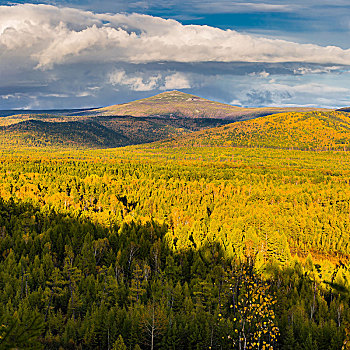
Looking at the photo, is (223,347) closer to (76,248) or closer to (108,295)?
(108,295)

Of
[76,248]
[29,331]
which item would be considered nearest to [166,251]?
[76,248]

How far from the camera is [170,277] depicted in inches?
4306

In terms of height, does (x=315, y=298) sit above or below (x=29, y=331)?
below

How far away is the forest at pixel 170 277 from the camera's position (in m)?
68.4

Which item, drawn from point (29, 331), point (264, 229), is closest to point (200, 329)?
point (29, 331)

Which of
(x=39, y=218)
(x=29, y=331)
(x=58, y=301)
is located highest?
(x=29, y=331)

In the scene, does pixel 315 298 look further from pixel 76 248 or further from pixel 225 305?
pixel 76 248

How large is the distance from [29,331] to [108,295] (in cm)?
7134

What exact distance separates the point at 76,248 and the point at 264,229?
7621cm

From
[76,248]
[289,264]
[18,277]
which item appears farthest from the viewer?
[76,248]

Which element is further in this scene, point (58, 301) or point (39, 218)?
point (39, 218)

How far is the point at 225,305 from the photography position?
90312mm

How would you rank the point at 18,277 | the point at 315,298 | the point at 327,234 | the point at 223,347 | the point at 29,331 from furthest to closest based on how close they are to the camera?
1. the point at 327,234
2. the point at 18,277
3. the point at 315,298
4. the point at 223,347
5. the point at 29,331

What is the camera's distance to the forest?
68.4 meters
